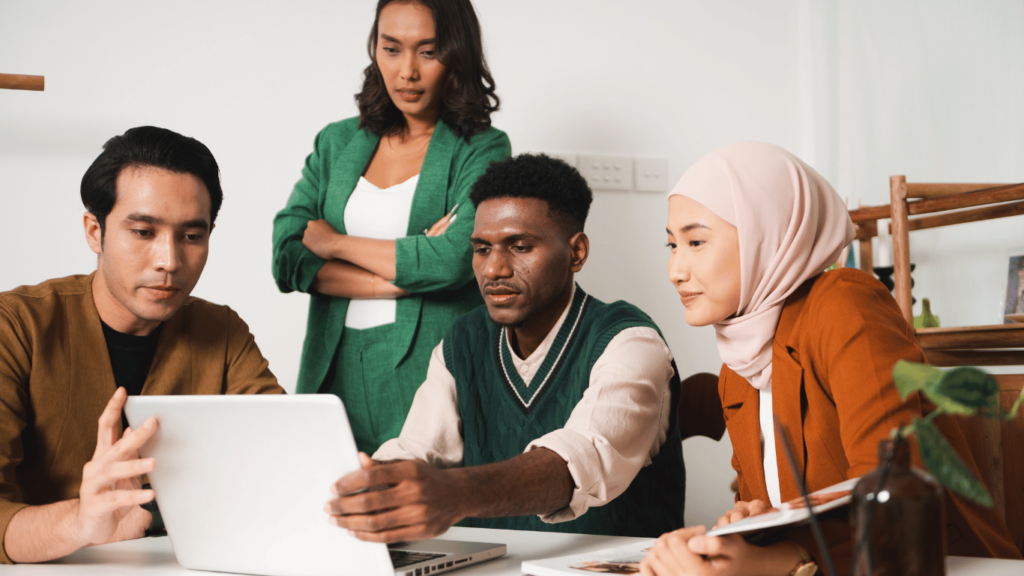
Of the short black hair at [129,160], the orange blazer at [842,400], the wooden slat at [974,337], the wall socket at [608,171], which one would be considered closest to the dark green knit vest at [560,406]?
the orange blazer at [842,400]

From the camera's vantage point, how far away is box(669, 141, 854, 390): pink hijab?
1.18 metres

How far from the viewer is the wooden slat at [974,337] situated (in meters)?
2.02

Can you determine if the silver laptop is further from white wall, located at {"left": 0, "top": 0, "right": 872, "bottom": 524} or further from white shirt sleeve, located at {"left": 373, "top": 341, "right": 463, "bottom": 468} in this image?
white wall, located at {"left": 0, "top": 0, "right": 872, "bottom": 524}

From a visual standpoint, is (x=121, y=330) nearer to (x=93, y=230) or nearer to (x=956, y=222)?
(x=93, y=230)

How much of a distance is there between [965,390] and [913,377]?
33mm

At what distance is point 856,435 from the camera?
0.98m

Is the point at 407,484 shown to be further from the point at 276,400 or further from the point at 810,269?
the point at 810,269

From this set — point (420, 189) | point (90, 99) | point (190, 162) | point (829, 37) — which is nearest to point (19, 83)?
point (90, 99)

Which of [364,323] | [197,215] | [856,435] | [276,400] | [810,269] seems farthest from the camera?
[364,323]

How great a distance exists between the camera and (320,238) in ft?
6.04

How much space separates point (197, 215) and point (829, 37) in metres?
2.52

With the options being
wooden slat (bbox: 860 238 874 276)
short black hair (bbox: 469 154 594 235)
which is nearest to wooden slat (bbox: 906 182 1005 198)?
wooden slat (bbox: 860 238 874 276)

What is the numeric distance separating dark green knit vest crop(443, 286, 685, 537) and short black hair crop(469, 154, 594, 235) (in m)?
0.17

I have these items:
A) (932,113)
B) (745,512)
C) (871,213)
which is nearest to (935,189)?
(871,213)
